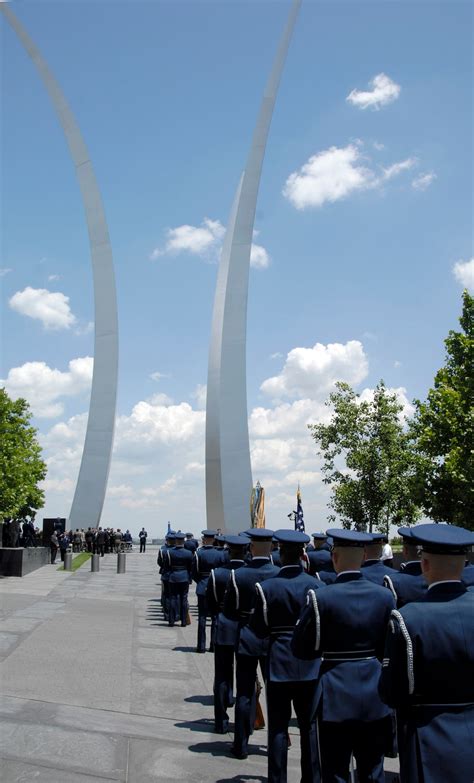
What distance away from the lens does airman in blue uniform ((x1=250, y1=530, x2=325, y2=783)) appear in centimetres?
520

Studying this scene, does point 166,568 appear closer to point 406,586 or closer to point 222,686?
point 222,686

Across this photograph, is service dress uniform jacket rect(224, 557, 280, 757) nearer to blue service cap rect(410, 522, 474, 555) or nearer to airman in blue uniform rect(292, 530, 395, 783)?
airman in blue uniform rect(292, 530, 395, 783)

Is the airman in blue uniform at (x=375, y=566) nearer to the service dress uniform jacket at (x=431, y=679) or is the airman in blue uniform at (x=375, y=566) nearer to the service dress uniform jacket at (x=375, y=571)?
the service dress uniform jacket at (x=375, y=571)

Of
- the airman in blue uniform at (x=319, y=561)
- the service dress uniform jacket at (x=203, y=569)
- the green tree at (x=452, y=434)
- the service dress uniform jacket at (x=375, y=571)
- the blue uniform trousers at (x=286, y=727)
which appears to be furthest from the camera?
the green tree at (x=452, y=434)

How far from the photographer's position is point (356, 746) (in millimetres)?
4344

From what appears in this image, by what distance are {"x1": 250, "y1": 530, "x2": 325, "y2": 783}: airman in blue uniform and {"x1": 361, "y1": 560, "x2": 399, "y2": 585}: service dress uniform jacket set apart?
131 centimetres

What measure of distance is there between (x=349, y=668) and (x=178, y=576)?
9.71 metres

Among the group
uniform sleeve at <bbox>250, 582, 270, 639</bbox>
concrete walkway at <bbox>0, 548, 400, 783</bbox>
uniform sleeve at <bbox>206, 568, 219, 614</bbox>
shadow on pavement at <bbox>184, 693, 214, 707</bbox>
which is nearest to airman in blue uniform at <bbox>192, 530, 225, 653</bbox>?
concrete walkway at <bbox>0, 548, 400, 783</bbox>

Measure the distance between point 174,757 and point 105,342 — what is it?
32.2 m

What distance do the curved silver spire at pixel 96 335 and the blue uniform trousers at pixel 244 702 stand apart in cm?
3086

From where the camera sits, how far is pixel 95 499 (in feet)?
120

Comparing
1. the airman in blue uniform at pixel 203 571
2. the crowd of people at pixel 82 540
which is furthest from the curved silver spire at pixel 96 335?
the airman in blue uniform at pixel 203 571

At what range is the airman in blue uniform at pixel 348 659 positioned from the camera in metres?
4.29

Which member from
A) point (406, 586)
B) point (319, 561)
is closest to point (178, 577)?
point (319, 561)
